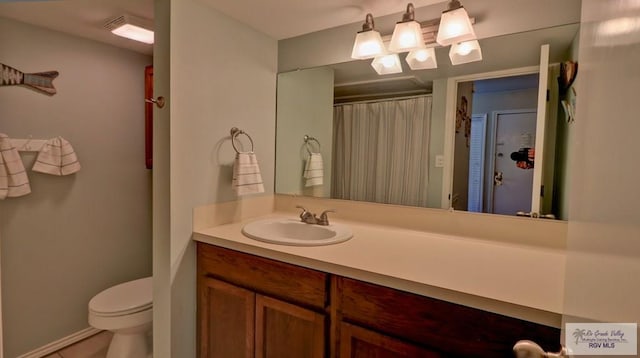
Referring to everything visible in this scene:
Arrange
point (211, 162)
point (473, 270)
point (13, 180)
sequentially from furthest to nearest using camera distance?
point (13, 180) < point (211, 162) < point (473, 270)

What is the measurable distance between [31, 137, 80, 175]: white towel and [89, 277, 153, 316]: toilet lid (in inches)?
32.1

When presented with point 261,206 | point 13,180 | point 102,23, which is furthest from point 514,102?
point 13,180

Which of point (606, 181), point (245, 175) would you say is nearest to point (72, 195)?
point (245, 175)

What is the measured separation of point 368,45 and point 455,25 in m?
0.41

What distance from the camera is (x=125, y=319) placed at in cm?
168

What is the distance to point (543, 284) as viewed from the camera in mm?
963

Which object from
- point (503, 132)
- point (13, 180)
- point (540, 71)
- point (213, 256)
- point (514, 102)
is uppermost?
point (540, 71)

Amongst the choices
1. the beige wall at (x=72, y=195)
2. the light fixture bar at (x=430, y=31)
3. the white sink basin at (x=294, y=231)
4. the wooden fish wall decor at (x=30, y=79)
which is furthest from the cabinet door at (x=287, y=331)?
the wooden fish wall decor at (x=30, y=79)

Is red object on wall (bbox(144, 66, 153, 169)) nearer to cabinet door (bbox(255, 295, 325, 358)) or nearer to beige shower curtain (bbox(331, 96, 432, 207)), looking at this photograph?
beige shower curtain (bbox(331, 96, 432, 207))

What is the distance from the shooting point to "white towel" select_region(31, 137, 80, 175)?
73.9 inches

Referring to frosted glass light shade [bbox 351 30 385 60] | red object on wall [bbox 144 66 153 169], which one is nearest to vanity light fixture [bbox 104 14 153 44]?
red object on wall [bbox 144 66 153 169]

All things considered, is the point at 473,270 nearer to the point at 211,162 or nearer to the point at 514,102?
the point at 514,102

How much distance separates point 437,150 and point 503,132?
300 millimetres

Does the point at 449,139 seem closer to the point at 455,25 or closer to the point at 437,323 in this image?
the point at 455,25
